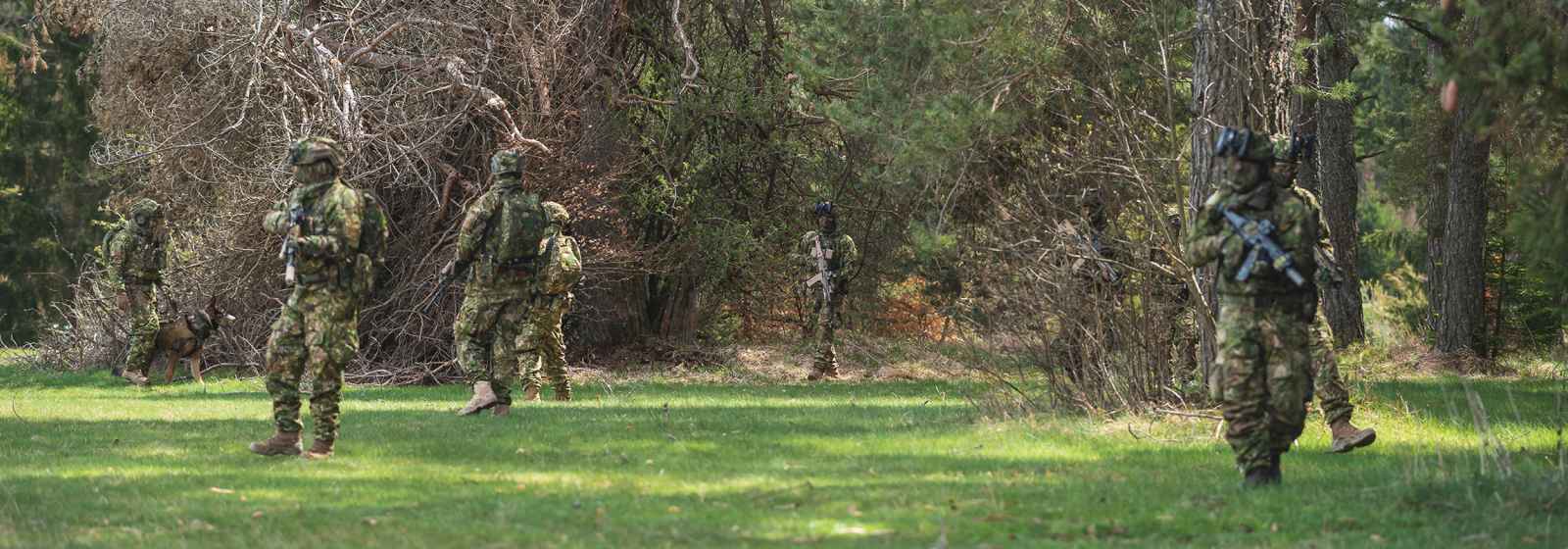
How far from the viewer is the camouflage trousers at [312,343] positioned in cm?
1094

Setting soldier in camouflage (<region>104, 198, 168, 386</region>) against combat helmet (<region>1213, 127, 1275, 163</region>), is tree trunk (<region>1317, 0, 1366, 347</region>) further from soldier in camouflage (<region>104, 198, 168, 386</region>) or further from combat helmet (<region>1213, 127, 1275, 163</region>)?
soldier in camouflage (<region>104, 198, 168, 386</region>)

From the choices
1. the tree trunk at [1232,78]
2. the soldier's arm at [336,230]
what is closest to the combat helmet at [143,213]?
the soldier's arm at [336,230]

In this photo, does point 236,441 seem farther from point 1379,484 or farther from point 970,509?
point 1379,484

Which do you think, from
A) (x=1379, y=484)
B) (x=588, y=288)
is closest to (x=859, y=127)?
(x=588, y=288)

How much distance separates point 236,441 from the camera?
12.5m

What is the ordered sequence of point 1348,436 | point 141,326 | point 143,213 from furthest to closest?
point 141,326
point 143,213
point 1348,436

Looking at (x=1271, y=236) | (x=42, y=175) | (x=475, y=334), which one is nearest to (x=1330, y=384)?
(x=1271, y=236)

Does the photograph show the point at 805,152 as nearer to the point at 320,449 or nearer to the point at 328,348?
the point at 320,449

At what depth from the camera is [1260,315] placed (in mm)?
9578

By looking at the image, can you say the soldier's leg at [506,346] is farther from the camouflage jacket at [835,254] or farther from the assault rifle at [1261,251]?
the camouflage jacket at [835,254]

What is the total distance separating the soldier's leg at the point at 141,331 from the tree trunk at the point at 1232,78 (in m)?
11.7

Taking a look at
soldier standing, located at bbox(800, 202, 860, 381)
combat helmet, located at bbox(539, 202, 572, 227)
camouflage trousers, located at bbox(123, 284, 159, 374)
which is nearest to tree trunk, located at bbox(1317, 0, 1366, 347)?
soldier standing, located at bbox(800, 202, 860, 381)

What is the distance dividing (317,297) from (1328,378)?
Answer: 6.49 meters

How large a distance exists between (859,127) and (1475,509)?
12.5 metres
